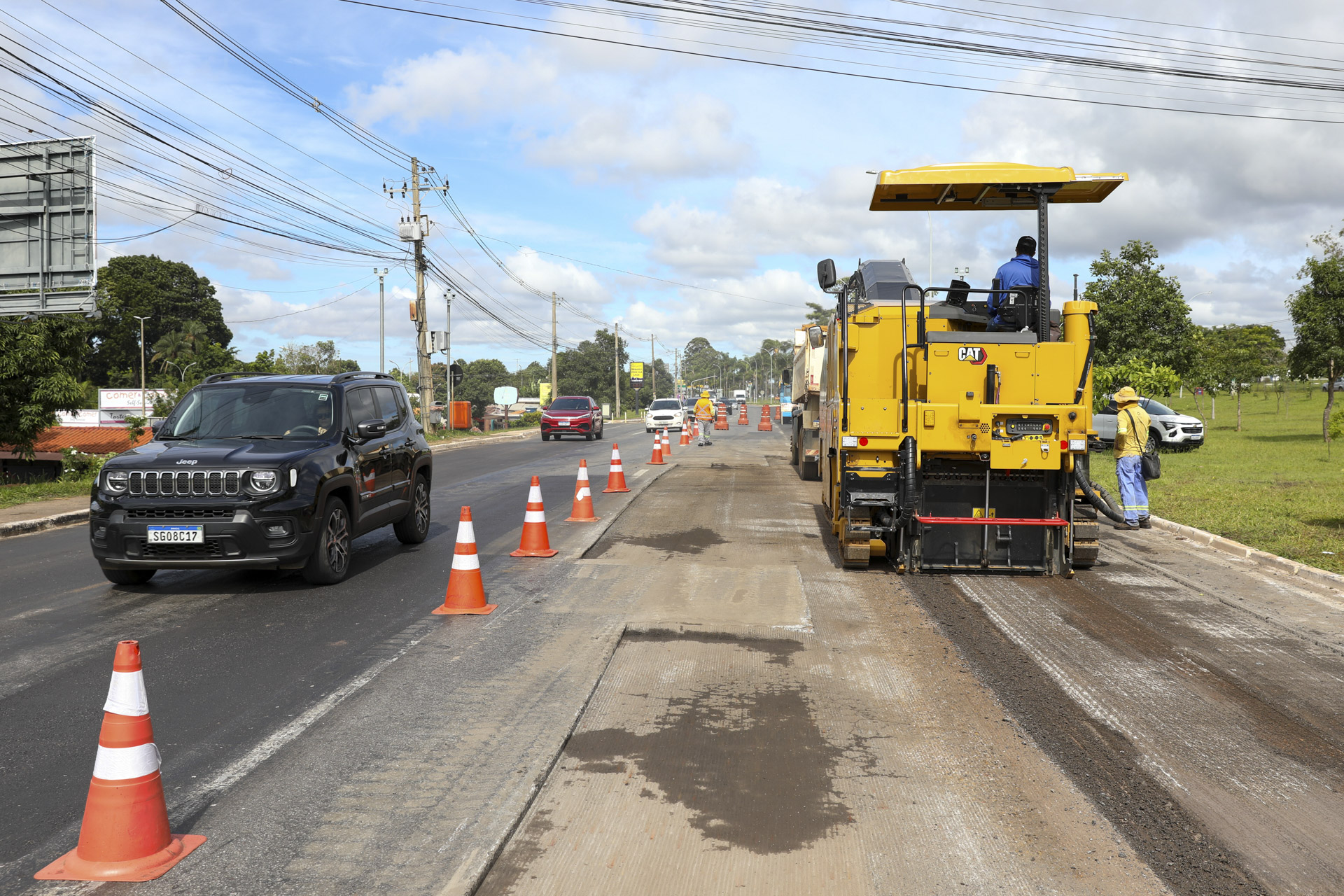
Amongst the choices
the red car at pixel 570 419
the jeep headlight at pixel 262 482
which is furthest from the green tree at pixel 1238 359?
the jeep headlight at pixel 262 482

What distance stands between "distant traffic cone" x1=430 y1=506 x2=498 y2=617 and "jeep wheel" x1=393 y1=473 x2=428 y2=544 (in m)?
3.12

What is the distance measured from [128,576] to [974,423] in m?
7.52

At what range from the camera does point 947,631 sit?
6727 mm

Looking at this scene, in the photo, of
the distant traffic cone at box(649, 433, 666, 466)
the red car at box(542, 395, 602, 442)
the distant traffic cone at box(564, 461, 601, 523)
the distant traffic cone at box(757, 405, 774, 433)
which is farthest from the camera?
the distant traffic cone at box(757, 405, 774, 433)

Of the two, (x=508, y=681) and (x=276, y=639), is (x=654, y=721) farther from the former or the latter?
(x=276, y=639)

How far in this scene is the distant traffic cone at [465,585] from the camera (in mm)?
7203

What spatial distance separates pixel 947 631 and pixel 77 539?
1032 cm

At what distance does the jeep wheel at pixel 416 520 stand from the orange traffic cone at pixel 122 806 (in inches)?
271

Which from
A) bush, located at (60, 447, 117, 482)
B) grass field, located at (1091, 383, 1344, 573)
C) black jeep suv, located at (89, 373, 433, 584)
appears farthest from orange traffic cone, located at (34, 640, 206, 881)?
bush, located at (60, 447, 117, 482)

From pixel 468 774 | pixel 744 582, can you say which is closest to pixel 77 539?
pixel 744 582

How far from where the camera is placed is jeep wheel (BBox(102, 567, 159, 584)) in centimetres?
789

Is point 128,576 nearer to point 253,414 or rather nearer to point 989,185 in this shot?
point 253,414

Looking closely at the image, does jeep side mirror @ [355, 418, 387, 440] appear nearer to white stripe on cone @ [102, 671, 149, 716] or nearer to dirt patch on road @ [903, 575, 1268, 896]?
dirt patch on road @ [903, 575, 1268, 896]

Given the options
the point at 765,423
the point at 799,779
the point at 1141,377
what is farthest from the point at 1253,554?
the point at 765,423
